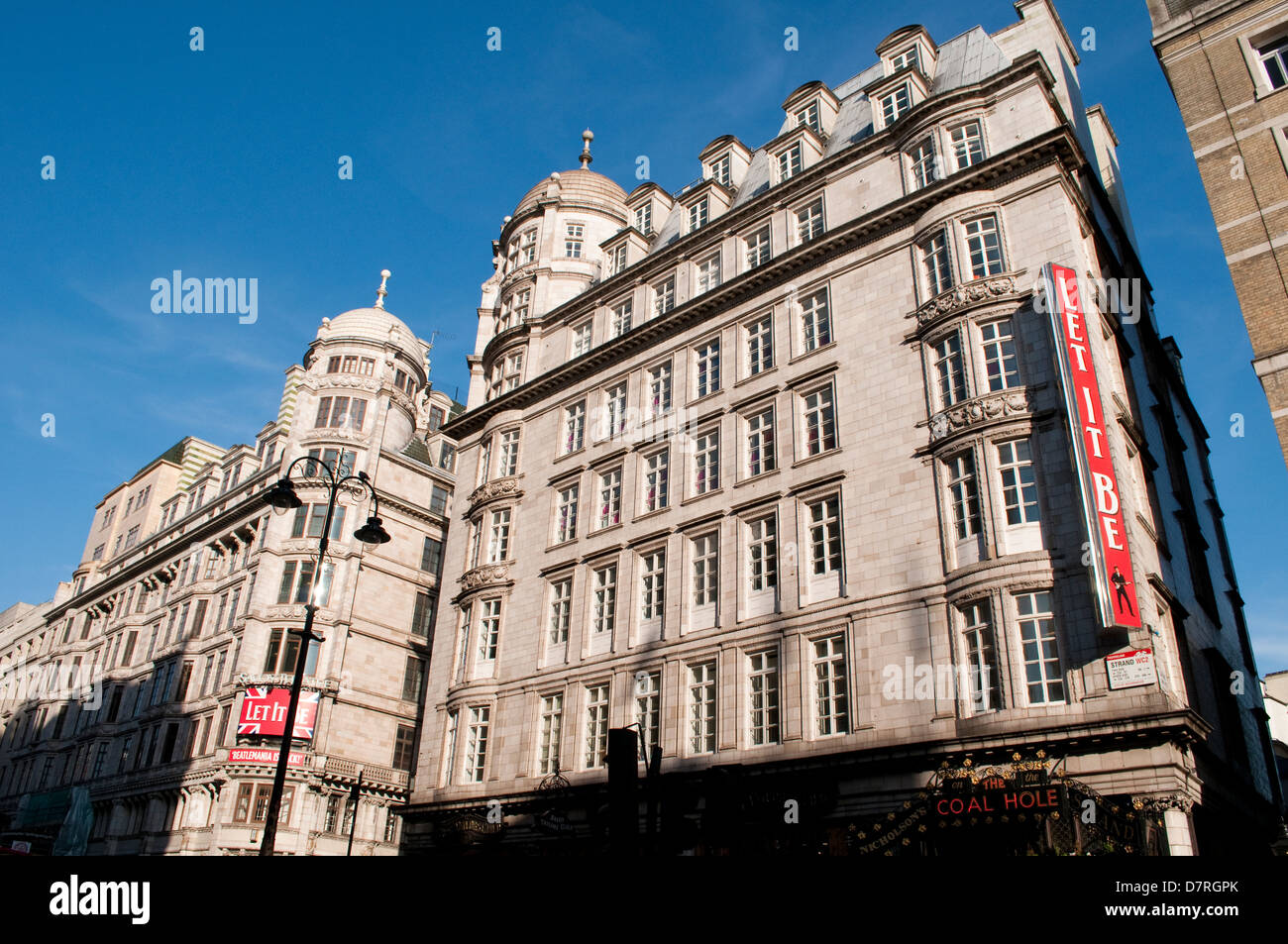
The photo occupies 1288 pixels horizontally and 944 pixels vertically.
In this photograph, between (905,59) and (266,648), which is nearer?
(905,59)

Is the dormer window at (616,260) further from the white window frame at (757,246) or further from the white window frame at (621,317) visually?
the white window frame at (757,246)

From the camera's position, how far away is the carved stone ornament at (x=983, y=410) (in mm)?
23125

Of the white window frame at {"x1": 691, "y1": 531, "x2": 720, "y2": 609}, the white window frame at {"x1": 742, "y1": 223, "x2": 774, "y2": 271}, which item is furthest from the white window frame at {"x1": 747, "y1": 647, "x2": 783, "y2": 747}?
the white window frame at {"x1": 742, "y1": 223, "x2": 774, "y2": 271}

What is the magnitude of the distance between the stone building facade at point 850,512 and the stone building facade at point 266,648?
10127mm

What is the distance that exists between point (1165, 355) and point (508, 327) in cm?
2817

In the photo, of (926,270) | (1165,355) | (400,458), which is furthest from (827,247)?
(400,458)

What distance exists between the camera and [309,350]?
54.0 metres

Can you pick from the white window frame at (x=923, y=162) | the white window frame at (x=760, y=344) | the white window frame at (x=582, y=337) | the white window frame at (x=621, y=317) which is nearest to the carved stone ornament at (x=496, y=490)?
the white window frame at (x=582, y=337)

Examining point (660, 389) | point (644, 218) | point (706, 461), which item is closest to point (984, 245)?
point (706, 461)

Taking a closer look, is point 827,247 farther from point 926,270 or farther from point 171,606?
point 171,606

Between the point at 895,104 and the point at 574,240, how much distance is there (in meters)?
18.1

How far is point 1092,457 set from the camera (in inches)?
829

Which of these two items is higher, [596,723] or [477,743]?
[596,723]

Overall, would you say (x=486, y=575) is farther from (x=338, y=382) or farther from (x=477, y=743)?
(x=338, y=382)
